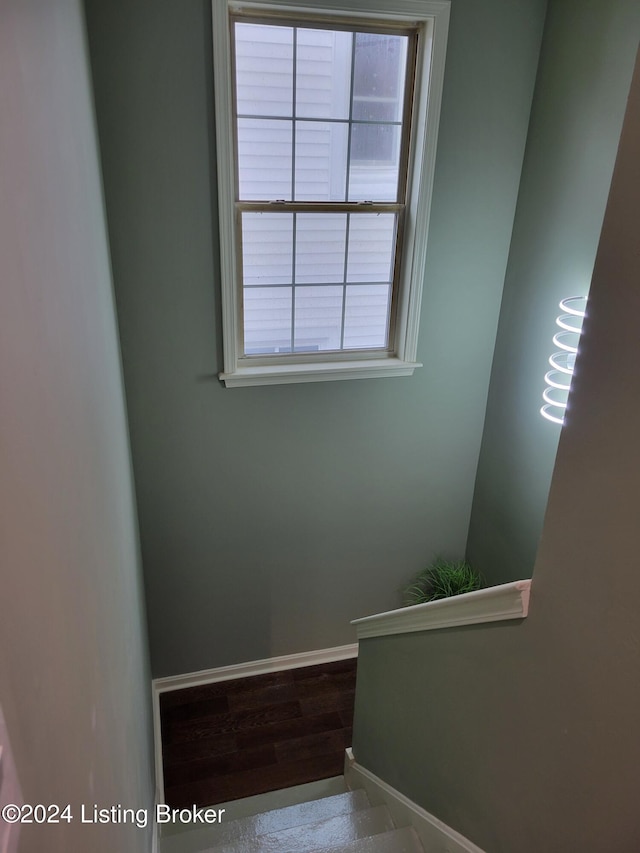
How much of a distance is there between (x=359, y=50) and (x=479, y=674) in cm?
237

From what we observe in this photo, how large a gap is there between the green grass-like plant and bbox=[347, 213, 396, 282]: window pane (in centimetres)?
164

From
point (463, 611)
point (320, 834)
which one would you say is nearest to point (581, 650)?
point (463, 611)

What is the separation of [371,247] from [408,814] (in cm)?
226

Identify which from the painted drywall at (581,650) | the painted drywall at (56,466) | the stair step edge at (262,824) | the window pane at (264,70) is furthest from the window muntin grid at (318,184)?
the stair step edge at (262,824)

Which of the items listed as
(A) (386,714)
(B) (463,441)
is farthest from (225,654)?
(B) (463,441)

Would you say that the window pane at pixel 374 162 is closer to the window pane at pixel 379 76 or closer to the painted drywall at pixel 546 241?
the window pane at pixel 379 76

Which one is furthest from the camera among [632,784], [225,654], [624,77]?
[225,654]

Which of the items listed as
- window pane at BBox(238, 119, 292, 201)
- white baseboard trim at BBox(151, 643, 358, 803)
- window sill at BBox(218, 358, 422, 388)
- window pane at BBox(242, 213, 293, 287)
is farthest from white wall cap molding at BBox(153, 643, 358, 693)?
window pane at BBox(238, 119, 292, 201)

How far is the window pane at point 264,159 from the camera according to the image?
7.99 ft

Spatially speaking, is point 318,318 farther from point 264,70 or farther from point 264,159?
point 264,70

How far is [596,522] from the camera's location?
3.27 ft

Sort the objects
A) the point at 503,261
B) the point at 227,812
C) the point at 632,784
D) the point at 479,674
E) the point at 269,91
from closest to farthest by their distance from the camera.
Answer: the point at 632,784 → the point at 479,674 → the point at 269,91 → the point at 227,812 → the point at 503,261

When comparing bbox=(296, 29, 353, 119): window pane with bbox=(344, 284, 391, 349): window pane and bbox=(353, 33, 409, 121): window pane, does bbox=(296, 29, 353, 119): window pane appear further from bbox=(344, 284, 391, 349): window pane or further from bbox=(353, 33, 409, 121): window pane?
bbox=(344, 284, 391, 349): window pane

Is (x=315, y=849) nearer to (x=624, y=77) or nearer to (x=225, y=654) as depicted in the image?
(x=225, y=654)
